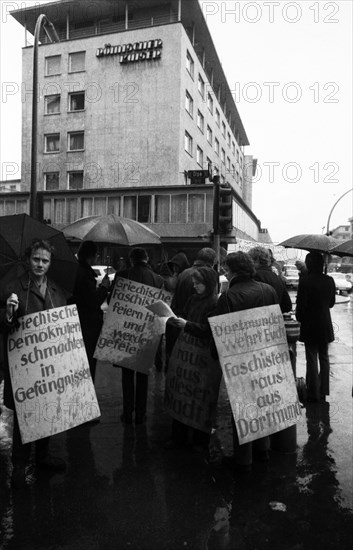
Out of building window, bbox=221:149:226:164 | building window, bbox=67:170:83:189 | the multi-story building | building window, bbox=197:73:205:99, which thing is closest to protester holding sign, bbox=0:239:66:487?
the multi-story building

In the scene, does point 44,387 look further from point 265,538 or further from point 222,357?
point 265,538

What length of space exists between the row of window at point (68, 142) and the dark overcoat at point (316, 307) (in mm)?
33370

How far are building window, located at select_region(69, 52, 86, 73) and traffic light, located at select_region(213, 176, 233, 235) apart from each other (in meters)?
33.8

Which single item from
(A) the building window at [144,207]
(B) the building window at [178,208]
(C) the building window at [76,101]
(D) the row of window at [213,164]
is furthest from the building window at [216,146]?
(A) the building window at [144,207]

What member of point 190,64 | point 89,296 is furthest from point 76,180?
point 89,296

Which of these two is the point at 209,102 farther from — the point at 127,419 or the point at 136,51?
the point at 127,419

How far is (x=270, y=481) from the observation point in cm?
390

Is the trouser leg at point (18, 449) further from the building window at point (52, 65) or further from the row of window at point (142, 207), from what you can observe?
the building window at point (52, 65)

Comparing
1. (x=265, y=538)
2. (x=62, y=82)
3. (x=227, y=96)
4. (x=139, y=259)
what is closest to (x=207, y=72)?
(x=227, y=96)

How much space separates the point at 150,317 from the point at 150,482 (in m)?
1.79

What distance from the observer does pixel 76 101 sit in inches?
1470

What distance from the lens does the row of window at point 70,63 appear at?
123 ft

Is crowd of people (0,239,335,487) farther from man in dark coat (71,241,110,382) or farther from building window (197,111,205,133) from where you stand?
building window (197,111,205,133)

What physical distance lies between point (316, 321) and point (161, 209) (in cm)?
2719
